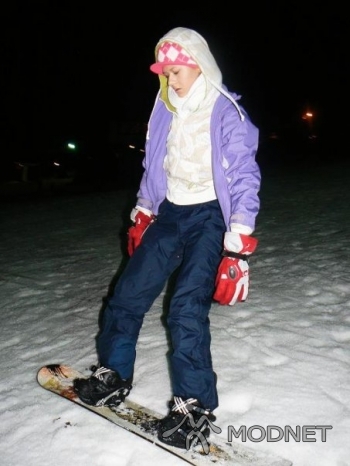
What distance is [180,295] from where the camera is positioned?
237cm

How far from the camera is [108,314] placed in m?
2.57

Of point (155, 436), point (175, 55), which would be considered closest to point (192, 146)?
point (175, 55)

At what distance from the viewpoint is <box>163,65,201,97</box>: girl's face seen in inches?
98.0

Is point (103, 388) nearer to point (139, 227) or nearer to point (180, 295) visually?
point (180, 295)

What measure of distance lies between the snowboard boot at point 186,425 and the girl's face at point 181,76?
69.8 inches

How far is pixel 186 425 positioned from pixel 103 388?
558 mm

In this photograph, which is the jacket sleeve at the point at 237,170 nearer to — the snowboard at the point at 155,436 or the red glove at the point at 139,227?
the red glove at the point at 139,227

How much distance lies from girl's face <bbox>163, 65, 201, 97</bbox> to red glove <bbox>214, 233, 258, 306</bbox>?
930 millimetres

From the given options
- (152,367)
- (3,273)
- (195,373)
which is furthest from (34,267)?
(195,373)

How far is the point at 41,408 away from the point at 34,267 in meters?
3.60

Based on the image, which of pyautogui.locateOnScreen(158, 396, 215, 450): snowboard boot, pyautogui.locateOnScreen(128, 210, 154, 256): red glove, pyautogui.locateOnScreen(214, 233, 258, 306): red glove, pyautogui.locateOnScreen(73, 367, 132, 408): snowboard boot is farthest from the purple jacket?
pyautogui.locateOnScreen(73, 367, 132, 408): snowboard boot

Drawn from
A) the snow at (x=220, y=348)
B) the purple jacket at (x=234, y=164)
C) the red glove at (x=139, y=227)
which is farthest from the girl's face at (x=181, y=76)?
the snow at (x=220, y=348)

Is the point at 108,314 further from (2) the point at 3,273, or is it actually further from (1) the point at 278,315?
(2) the point at 3,273

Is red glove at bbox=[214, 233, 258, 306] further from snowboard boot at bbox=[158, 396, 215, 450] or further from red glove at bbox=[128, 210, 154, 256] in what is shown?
red glove at bbox=[128, 210, 154, 256]
